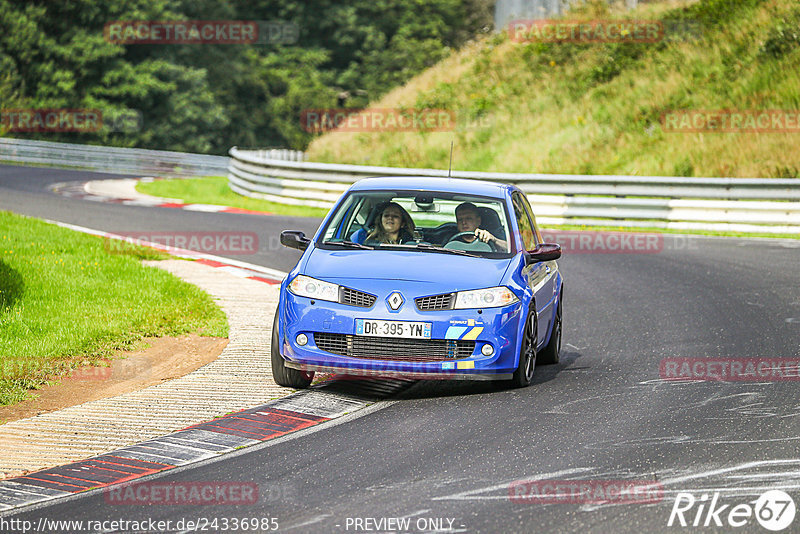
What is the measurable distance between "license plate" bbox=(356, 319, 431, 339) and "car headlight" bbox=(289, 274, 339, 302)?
387 millimetres

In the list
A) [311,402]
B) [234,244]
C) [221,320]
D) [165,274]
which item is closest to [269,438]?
[311,402]

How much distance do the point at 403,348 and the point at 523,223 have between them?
2195mm

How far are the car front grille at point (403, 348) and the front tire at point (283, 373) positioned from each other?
532 millimetres

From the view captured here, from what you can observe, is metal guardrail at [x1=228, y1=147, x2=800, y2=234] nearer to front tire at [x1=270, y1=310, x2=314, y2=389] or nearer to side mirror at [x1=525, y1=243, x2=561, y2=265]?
side mirror at [x1=525, y1=243, x2=561, y2=265]

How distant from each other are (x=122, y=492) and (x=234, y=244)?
1197 centimetres

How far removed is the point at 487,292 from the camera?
8266mm

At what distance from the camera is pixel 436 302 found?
813cm

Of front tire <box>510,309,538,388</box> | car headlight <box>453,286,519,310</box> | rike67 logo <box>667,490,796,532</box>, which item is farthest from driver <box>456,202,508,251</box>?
rike67 logo <box>667,490,796,532</box>

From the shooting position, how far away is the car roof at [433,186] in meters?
9.49

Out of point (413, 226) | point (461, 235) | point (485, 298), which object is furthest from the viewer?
point (413, 226)

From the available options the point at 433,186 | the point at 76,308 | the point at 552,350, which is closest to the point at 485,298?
the point at 433,186

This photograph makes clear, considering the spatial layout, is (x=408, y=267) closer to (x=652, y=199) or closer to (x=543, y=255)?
(x=543, y=255)

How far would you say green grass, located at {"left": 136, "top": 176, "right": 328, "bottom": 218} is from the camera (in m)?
24.8

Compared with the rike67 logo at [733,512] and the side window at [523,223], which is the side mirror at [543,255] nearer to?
the side window at [523,223]
